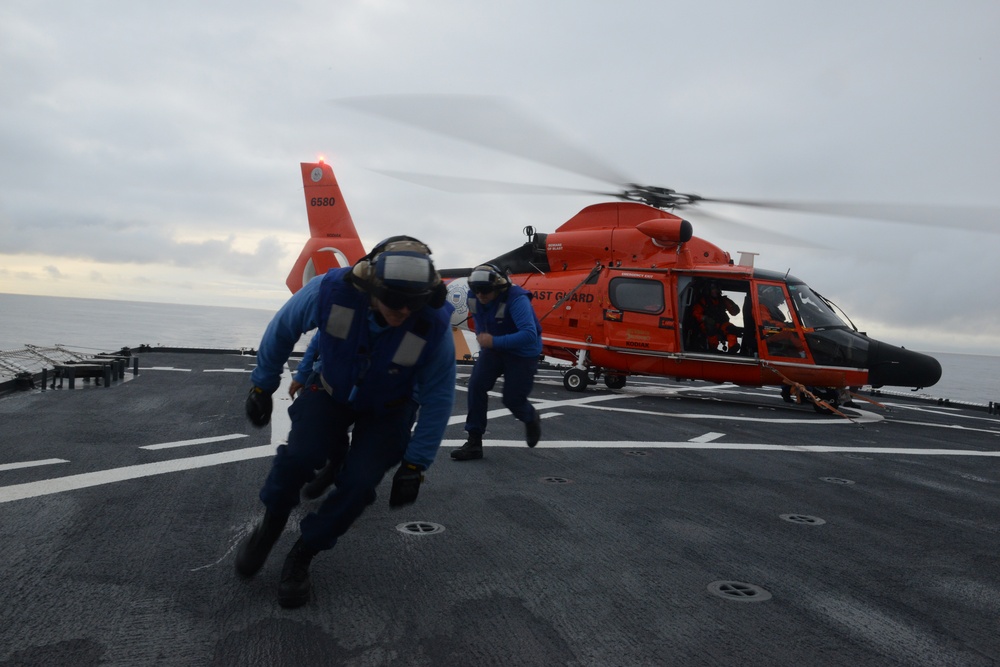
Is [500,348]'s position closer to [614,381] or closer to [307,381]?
[307,381]

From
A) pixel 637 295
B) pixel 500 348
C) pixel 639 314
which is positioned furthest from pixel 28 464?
pixel 637 295

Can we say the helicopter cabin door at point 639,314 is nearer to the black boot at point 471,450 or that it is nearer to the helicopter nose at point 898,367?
the helicopter nose at point 898,367

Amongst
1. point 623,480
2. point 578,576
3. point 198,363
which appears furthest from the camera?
point 198,363

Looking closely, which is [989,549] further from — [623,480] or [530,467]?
[530,467]

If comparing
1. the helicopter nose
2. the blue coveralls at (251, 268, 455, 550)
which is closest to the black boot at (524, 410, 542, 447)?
the blue coveralls at (251, 268, 455, 550)

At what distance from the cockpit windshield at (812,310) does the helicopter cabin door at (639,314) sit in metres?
2.13

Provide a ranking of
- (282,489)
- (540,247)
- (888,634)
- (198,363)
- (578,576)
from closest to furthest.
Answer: (888,634) → (282,489) → (578,576) → (540,247) → (198,363)

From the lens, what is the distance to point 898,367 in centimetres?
1138

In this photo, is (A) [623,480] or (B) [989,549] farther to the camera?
(A) [623,480]

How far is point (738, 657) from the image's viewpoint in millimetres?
2559

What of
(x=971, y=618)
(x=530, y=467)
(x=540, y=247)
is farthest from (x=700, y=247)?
(x=971, y=618)

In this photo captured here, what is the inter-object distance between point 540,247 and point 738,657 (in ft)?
38.3

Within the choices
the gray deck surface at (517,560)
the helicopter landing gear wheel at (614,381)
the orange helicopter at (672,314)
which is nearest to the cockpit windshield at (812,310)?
the orange helicopter at (672,314)

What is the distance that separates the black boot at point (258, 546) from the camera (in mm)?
3031
